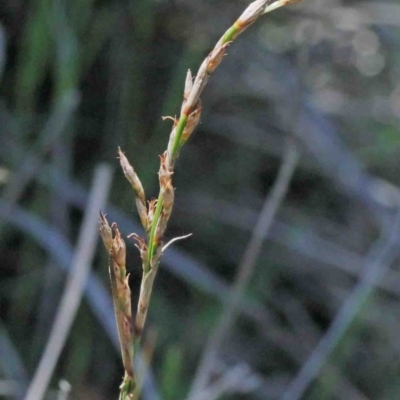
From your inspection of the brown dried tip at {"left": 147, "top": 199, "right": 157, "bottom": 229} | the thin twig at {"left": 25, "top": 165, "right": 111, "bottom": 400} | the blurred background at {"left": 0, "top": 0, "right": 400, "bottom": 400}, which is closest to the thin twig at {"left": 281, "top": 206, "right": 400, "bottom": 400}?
the blurred background at {"left": 0, "top": 0, "right": 400, "bottom": 400}

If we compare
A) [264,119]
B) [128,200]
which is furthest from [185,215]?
[264,119]

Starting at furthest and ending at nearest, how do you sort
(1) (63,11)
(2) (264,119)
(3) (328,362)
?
(2) (264,119), (3) (328,362), (1) (63,11)

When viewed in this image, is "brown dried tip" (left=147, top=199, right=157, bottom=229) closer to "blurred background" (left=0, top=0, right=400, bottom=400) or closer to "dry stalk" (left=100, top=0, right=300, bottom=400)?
"dry stalk" (left=100, top=0, right=300, bottom=400)

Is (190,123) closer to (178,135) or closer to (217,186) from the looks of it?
(178,135)

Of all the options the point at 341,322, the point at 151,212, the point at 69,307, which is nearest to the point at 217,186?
the point at 341,322

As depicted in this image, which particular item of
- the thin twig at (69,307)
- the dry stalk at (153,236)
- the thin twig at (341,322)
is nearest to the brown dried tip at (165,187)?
the dry stalk at (153,236)

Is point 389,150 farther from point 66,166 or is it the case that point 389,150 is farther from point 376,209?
point 66,166

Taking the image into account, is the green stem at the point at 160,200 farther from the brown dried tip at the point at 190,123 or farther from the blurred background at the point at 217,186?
the blurred background at the point at 217,186

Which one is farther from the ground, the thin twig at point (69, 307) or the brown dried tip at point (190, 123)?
the brown dried tip at point (190, 123)
